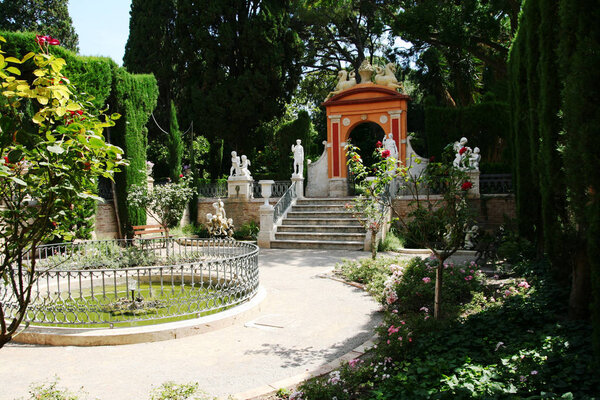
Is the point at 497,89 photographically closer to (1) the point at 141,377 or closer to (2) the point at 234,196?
(2) the point at 234,196

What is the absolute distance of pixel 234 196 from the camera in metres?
17.3

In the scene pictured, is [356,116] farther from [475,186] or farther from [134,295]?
[134,295]

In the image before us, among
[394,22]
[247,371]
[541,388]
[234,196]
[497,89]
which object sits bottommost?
[247,371]

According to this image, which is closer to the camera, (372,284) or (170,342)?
(170,342)

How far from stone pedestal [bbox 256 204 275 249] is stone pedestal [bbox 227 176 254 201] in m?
2.79

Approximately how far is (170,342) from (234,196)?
40.0ft

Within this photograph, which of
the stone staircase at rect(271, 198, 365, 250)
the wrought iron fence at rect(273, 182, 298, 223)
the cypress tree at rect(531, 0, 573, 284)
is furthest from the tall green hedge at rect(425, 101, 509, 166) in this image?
the cypress tree at rect(531, 0, 573, 284)

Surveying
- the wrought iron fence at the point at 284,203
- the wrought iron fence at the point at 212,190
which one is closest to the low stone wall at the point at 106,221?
the wrought iron fence at the point at 212,190

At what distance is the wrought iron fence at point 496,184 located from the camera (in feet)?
48.8

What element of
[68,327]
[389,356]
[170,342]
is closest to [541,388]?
[389,356]

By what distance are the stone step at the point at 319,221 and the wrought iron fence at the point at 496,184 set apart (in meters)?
5.01

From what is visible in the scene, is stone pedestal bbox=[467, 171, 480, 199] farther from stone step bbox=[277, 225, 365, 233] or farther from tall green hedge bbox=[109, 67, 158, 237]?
tall green hedge bbox=[109, 67, 158, 237]

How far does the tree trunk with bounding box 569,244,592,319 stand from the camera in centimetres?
469

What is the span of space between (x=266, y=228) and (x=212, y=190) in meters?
5.21
